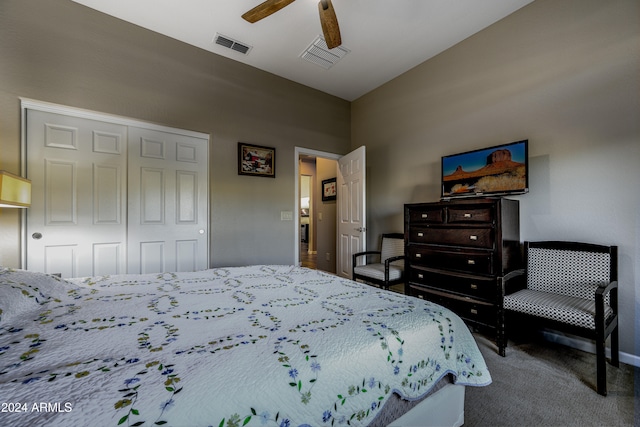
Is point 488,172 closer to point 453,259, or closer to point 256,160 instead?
point 453,259

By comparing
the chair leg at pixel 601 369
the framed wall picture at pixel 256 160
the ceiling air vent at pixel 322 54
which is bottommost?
the chair leg at pixel 601 369

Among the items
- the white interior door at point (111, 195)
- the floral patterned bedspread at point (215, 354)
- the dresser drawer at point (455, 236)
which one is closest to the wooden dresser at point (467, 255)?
the dresser drawer at point (455, 236)

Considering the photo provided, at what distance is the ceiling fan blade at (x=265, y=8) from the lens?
1967 mm

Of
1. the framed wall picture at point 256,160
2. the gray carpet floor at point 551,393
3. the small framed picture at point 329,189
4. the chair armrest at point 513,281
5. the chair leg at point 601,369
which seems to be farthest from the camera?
the small framed picture at point 329,189

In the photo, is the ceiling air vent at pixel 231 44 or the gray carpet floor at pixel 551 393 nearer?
the gray carpet floor at pixel 551 393

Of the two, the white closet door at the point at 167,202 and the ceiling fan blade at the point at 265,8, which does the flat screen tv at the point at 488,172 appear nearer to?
the ceiling fan blade at the point at 265,8

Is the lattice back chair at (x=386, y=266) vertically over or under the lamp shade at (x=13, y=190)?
under

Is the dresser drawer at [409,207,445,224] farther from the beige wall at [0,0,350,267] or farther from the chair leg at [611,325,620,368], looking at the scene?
the beige wall at [0,0,350,267]

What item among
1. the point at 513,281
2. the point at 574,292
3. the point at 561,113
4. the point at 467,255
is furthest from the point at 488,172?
the point at 574,292

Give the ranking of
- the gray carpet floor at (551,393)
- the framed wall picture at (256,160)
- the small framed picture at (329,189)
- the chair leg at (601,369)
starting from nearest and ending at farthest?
the gray carpet floor at (551,393) → the chair leg at (601,369) → the framed wall picture at (256,160) → the small framed picture at (329,189)

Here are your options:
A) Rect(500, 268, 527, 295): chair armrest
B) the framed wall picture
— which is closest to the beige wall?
the framed wall picture

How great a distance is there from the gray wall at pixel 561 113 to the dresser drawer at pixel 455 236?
0.56 metres

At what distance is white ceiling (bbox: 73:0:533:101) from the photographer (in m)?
2.52

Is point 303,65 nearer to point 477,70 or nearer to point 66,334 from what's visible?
point 477,70
